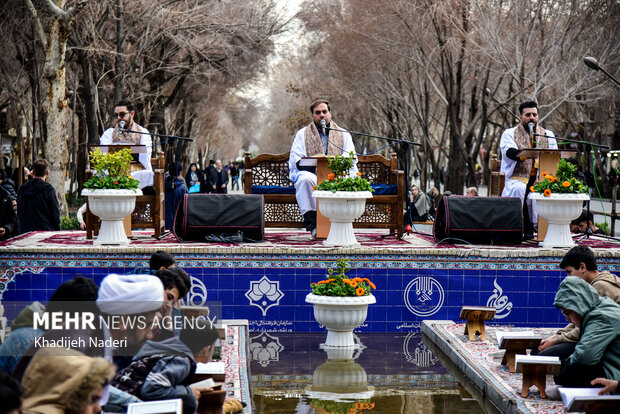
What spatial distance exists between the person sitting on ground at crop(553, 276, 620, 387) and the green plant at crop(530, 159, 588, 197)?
4.55 meters

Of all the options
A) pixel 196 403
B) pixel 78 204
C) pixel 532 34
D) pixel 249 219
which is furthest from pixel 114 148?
pixel 78 204

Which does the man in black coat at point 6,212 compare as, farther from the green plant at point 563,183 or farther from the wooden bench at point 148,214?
the green plant at point 563,183

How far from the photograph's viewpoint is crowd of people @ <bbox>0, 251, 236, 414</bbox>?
423 cm

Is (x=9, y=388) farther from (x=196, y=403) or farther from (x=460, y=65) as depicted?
(x=460, y=65)

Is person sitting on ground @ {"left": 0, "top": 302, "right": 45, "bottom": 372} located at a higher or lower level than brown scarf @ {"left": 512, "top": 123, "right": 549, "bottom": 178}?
lower

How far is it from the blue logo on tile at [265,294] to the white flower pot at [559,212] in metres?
3.44

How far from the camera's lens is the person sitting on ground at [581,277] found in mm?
7535

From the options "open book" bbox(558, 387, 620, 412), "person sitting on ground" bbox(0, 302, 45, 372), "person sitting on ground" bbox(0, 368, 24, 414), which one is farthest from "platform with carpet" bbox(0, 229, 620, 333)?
"person sitting on ground" bbox(0, 368, 24, 414)

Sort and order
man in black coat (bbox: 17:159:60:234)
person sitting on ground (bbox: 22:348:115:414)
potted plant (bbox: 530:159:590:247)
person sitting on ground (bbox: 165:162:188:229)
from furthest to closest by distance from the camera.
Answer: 1. person sitting on ground (bbox: 165:162:188:229)
2. man in black coat (bbox: 17:159:60:234)
3. potted plant (bbox: 530:159:590:247)
4. person sitting on ground (bbox: 22:348:115:414)

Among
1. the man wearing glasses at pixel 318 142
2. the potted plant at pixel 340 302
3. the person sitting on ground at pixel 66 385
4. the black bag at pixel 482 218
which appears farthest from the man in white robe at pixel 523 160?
the person sitting on ground at pixel 66 385

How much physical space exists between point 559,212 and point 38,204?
7.34 metres

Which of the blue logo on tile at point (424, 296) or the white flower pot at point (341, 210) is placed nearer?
the white flower pot at point (341, 210)

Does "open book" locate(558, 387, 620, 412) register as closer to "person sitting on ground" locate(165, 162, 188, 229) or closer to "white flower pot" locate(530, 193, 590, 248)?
"white flower pot" locate(530, 193, 590, 248)

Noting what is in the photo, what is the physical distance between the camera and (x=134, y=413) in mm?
5203
